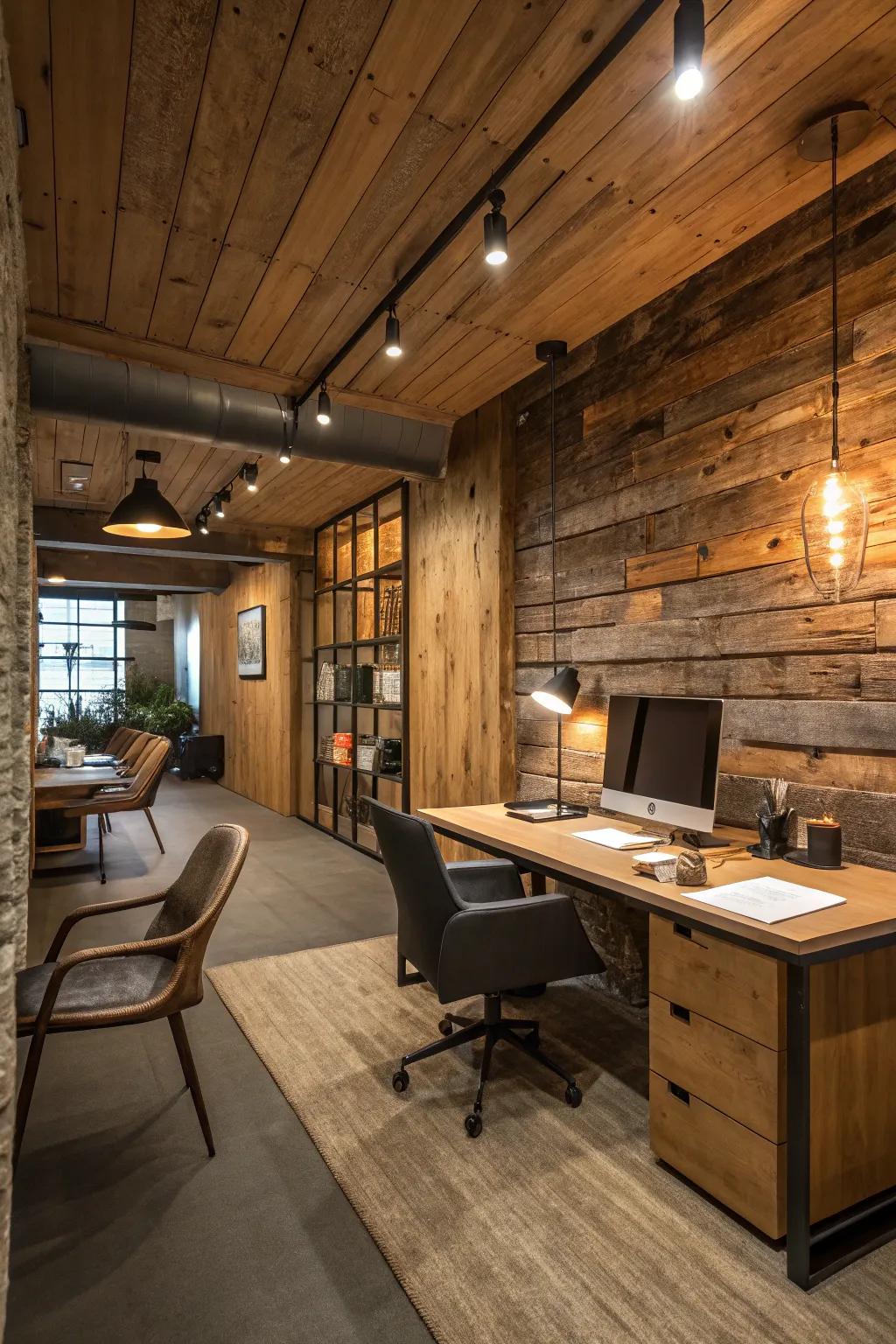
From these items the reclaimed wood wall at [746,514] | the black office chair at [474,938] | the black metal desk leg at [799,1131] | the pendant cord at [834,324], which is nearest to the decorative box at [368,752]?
the reclaimed wood wall at [746,514]

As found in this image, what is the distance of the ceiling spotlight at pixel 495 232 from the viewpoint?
1923 millimetres

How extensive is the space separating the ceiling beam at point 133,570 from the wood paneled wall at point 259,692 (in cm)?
27

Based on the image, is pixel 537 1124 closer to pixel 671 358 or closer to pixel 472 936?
pixel 472 936

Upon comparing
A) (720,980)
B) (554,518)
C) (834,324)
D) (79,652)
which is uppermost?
(834,324)

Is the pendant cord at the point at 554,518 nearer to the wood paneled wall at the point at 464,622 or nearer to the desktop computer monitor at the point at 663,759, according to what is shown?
the wood paneled wall at the point at 464,622

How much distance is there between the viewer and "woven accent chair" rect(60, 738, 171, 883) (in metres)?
4.92

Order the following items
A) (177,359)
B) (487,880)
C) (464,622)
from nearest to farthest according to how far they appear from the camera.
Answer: (487,880) < (177,359) < (464,622)

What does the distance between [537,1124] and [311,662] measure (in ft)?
17.0

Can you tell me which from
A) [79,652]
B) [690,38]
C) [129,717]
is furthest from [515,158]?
[79,652]

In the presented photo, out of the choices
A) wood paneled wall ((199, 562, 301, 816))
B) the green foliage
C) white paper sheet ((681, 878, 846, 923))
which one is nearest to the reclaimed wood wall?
white paper sheet ((681, 878, 846, 923))

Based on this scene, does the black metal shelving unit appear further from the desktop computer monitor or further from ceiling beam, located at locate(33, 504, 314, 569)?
the desktop computer monitor

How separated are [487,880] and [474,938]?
63 centimetres

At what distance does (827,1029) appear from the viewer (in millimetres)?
1701

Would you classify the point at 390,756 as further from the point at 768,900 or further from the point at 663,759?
the point at 768,900
